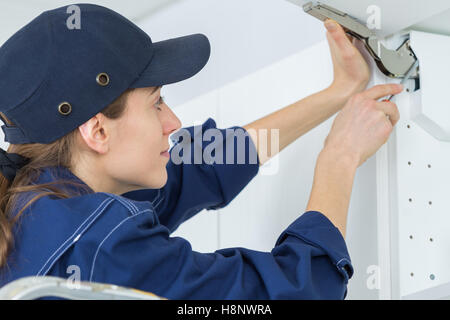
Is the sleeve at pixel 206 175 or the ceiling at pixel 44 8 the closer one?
the sleeve at pixel 206 175

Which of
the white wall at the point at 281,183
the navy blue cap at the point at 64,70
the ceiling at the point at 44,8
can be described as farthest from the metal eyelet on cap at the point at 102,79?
the ceiling at the point at 44,8

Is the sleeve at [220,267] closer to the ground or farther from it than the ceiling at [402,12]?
closer to the ground

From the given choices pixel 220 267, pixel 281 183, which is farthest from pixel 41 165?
pixel 281 183

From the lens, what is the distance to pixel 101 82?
853 millimetres

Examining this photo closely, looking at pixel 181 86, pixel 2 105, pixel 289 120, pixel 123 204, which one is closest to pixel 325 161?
pixel 289 120

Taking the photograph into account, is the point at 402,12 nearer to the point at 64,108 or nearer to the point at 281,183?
the point at 281,183

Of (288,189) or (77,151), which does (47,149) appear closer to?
(77,151)

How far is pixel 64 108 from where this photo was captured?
856mm

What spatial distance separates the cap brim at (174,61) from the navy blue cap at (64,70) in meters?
0.01

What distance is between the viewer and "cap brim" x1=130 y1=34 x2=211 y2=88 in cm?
90

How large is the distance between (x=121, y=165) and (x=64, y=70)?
0.16 metres

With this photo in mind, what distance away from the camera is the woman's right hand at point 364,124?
955 mm

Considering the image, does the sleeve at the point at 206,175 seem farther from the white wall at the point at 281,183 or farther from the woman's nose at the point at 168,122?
the woman's nose at the point at 168,122
